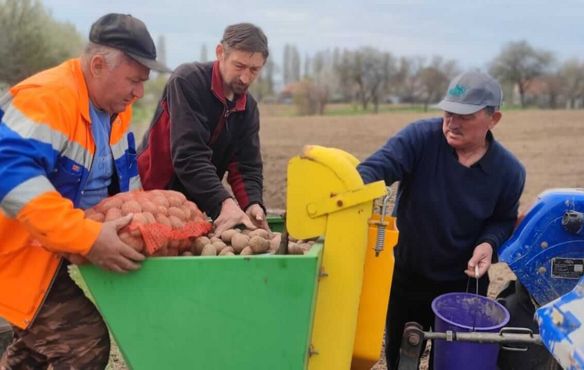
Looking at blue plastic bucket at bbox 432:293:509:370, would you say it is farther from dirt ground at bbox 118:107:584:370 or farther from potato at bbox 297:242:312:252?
dirt ground at bbox 118:107:584:370

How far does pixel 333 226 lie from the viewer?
1.95m

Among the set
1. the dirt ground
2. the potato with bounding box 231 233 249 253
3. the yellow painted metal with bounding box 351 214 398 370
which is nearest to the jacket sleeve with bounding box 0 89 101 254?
the potato with bounding box 231 233 249 253

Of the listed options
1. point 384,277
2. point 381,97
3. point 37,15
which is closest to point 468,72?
point 384,277

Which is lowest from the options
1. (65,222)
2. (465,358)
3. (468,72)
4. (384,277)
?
(465,358)

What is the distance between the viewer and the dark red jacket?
9.39 ft

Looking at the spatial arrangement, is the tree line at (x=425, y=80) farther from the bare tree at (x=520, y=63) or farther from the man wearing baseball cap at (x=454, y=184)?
the man wearing baseball cap at (x=454, y=184)

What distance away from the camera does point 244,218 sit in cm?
252

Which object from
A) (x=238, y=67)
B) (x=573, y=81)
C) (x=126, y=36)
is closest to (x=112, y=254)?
(x=126, y=36)

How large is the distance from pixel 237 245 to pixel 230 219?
14.6 inches

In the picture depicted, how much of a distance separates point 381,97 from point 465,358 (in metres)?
56.3

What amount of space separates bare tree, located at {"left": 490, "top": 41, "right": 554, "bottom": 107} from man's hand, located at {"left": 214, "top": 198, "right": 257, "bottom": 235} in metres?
59.5

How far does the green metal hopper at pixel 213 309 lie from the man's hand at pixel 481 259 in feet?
3.53

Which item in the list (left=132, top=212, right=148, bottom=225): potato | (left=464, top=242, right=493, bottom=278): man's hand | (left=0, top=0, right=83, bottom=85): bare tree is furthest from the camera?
(left=0, top=0, right=83, bottom=85): bare tree

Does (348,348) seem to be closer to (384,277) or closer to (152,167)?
(384,277)
